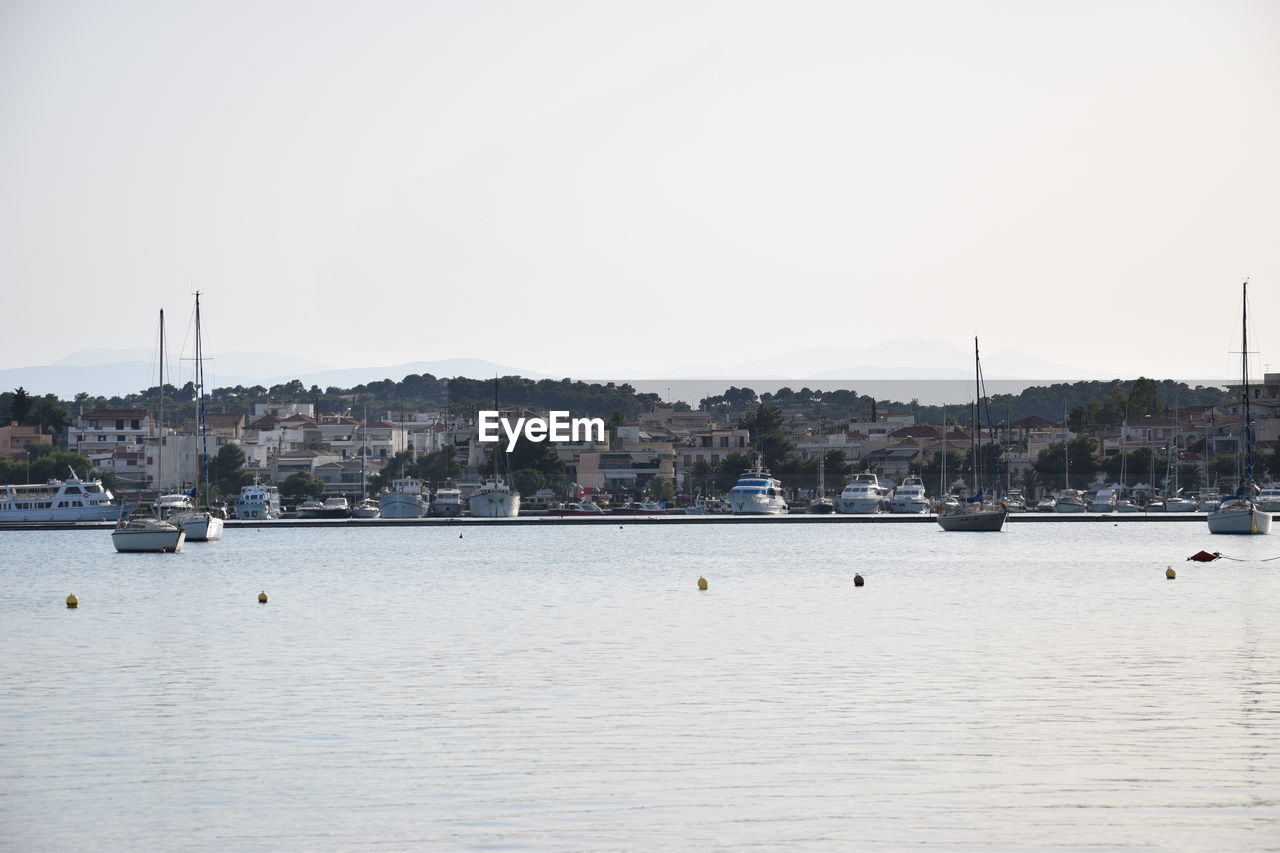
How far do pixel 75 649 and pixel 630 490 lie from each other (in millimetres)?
144852

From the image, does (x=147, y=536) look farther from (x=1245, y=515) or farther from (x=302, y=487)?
(x=302, y=487)

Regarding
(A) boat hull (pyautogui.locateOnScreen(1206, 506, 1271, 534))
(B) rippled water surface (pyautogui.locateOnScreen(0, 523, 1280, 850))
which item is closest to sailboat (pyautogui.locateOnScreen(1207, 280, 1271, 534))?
(A) boat hull (pyautogui.locateOnScreen(1206, 506, 1271, 534))

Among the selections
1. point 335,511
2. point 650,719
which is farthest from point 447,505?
point 650,719

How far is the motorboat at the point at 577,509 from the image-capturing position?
158m

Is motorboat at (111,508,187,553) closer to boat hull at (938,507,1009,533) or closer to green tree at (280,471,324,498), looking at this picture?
boat hull at (938,507,1009,533)

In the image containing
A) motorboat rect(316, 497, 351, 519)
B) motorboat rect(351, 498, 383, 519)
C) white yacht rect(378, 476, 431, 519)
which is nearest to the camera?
white yacht rect(378, 476, 431, 519)

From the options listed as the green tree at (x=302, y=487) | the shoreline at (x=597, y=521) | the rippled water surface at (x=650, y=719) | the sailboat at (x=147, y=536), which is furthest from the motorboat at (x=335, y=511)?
the rippled water surface at (x=650, y=719)

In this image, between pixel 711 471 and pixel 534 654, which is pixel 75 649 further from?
pixel 711 471

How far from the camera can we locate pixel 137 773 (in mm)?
23703

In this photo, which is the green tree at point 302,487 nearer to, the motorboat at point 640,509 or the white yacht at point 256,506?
the white yacht at point 256,506

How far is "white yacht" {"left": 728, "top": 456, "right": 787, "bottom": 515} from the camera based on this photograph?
148 meters

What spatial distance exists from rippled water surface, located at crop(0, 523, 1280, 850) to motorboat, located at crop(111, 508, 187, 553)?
27309mm

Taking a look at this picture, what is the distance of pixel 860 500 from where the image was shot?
153875 mm

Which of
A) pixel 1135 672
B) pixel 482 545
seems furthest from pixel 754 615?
pixel 482 545
